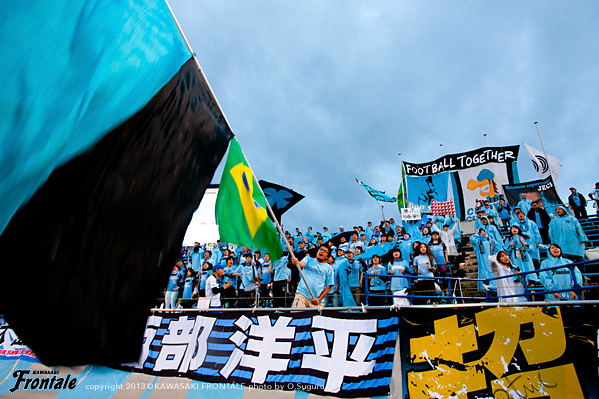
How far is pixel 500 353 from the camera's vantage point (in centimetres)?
421

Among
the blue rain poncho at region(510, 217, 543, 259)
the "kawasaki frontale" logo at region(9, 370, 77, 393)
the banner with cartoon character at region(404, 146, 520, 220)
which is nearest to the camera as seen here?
the "kawasaki frontale" logo at region(9, 370, 77, 393)

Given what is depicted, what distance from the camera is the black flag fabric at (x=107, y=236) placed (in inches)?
84.8

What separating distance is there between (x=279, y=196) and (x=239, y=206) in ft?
5.24

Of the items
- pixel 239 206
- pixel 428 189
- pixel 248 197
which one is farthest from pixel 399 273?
pixel 428 189

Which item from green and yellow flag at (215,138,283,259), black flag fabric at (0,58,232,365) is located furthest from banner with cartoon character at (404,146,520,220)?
black flag fabric at (0,58,232,365)

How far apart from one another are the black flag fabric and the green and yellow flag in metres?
0.89

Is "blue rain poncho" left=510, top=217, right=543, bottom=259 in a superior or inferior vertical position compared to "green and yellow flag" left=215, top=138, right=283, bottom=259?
superior

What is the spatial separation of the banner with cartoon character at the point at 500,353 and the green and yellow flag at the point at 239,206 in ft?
8.49

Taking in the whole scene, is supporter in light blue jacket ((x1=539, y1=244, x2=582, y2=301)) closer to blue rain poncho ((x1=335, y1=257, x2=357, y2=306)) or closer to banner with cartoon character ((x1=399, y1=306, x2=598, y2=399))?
banner with cartoon character ((x1=399, y1=306, x2=598, y2=399))

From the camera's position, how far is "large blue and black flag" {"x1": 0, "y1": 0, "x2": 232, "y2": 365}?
1804mm

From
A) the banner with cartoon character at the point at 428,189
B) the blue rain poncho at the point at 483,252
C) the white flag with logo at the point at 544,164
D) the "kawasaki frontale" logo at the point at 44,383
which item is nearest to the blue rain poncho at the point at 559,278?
the blue rain poncho at the point at 483,252

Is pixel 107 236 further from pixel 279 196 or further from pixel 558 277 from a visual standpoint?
pixel 558 277

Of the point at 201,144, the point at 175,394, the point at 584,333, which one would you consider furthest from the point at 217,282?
the point at 584,333

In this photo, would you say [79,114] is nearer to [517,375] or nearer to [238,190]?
[238,190]
